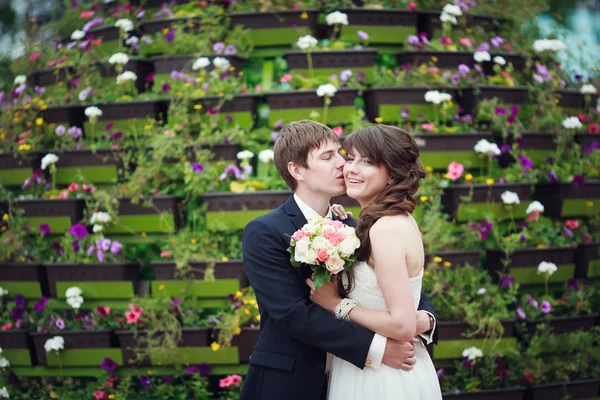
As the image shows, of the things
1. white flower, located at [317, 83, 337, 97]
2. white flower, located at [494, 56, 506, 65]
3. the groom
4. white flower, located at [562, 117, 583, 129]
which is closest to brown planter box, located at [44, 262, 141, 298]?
white flower, located at [317, 83, 337, 97]

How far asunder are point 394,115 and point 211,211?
171cm

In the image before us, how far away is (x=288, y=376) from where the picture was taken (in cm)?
287

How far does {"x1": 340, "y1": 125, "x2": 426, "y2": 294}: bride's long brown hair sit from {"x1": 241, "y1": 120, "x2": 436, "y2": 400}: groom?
19cm

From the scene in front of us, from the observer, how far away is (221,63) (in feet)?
18.4

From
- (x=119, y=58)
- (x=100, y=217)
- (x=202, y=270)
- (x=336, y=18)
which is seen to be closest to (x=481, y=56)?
(x=336, y=18)

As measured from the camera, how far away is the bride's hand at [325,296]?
2834mm

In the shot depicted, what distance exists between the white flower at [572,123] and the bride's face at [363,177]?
3472 millimetres

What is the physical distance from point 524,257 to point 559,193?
2.44 ft

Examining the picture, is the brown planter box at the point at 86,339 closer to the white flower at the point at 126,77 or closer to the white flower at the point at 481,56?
the white flower at the point at 126,77

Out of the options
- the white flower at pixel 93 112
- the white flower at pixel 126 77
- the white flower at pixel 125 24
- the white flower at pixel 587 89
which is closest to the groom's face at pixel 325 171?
the white flower at pixel 93 112

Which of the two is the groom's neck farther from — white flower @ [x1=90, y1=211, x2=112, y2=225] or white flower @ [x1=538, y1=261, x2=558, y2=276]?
white flower @ [x1=538, y1=261, x2=558, y2=276]

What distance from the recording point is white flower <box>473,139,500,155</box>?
17.4 ft

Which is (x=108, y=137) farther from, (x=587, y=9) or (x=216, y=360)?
(x=587, y=9)

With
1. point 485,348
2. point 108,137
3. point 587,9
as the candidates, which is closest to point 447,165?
point 485,348
